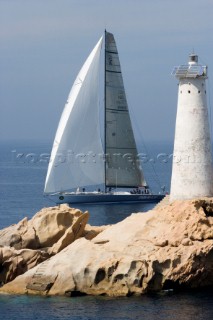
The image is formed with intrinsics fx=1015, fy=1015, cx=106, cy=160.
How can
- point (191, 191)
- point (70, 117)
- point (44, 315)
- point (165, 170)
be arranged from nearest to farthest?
point (44, 315) → point (191, 191) → point (70, 117) → point (165, 170)

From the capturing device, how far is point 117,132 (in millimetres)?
74375

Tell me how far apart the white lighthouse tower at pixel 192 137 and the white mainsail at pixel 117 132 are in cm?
3226

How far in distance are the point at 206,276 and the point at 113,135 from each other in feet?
119

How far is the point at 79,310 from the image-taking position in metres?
36.0

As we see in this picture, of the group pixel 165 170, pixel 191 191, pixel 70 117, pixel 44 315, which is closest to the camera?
pixel 44 315

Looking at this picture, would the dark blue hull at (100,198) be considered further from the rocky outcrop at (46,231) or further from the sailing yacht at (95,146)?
the rocky outcrop at (46,231)

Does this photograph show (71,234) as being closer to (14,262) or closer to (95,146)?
(14,262)

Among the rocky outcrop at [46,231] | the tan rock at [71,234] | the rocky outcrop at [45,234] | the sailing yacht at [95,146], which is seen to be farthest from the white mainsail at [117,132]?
the rocky outcrop at [46,231]

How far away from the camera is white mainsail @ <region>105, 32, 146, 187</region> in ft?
241

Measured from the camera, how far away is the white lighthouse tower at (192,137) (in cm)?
4078

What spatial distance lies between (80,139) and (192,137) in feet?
98.3

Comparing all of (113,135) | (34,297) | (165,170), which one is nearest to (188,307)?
(34,297)

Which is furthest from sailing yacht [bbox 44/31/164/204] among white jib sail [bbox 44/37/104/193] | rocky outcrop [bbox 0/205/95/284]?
rocky outcrop [bbox 0/205/95/284]

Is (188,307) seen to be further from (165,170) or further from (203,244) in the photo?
(165,170)
